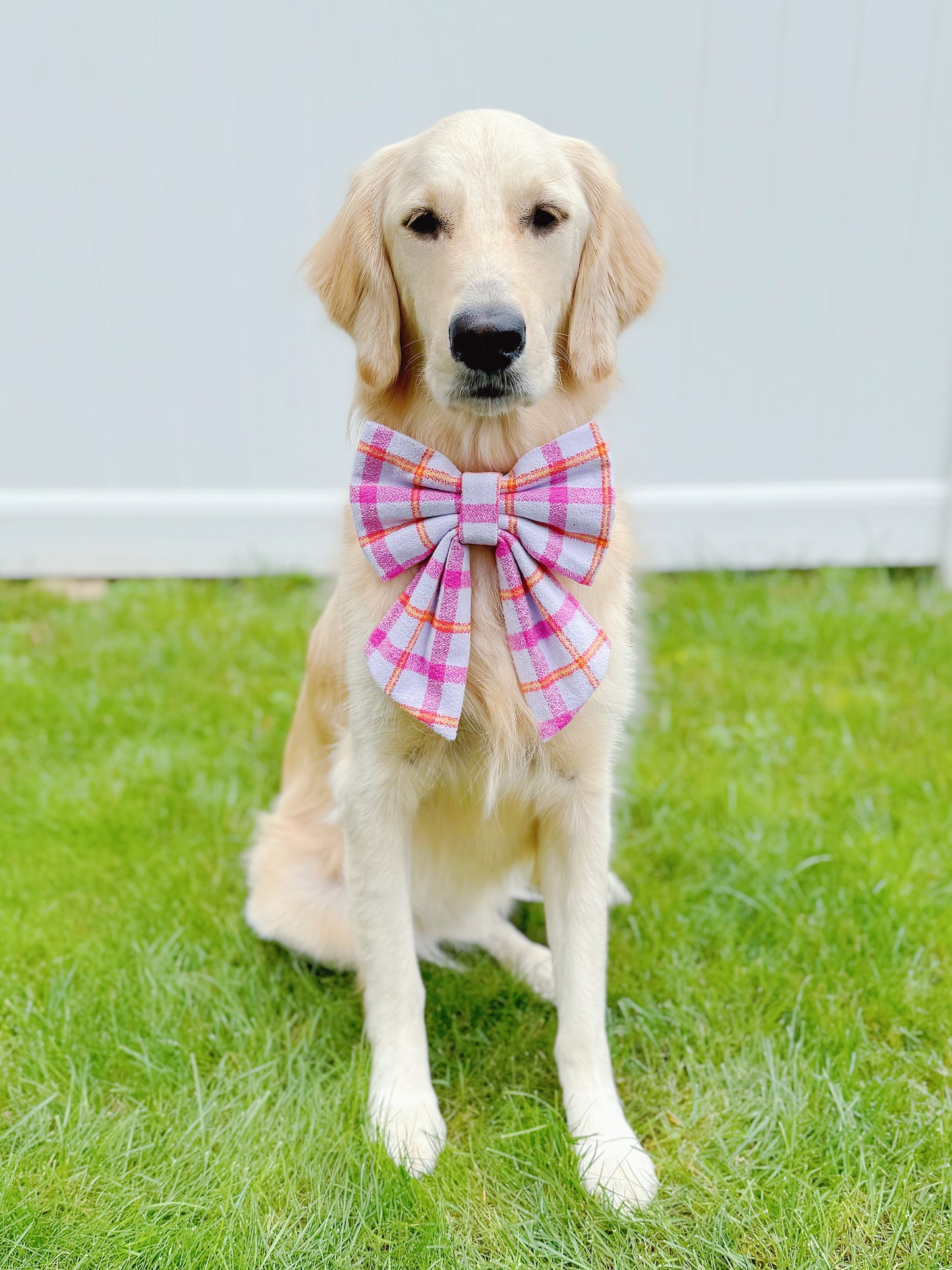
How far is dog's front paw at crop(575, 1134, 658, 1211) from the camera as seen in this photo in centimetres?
171

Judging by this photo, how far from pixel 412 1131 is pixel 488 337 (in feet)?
4.43

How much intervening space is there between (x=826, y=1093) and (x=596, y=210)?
164 cm

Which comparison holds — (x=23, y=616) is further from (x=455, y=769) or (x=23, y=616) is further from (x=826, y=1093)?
(x=826, y=1093)

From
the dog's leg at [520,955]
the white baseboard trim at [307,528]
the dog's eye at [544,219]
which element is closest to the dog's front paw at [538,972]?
the dog's leg at [520,955]

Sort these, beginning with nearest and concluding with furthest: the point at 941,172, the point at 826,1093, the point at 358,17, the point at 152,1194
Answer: the point at 152,1194 → the point at 826,1093 → the point at 358,17 → the point at 941,172

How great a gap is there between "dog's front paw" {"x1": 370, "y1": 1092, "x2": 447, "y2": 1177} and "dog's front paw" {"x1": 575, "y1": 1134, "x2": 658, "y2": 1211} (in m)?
0.25

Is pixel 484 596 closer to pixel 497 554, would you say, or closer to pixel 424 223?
pixel 497 554

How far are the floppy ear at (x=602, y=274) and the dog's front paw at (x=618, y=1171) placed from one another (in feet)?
4.34

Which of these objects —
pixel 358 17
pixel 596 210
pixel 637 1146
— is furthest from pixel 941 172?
pixel 637 1146

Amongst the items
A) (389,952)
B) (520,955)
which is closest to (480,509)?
(389,952)

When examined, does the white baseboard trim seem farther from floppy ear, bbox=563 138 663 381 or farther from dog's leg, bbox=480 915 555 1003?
floppy ear, bbox=563 138 663 381

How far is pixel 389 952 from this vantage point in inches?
72.3

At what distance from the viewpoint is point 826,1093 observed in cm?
189

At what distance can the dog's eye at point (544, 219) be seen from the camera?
163cm
